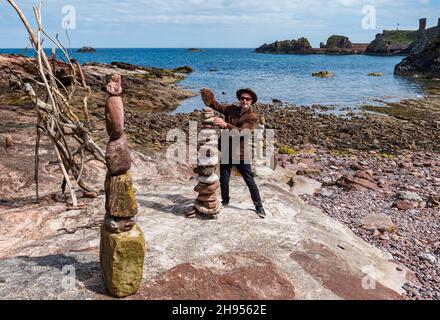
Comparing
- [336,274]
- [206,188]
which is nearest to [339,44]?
[206,188]

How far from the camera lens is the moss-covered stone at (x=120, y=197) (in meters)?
5.31

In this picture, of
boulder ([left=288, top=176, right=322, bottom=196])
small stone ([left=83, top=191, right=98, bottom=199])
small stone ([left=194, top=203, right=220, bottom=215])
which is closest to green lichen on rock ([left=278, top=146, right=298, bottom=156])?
boulder ([left=288, top=176, right=322, bottom=196])

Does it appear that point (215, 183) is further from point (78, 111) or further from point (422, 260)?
point (78, 111)

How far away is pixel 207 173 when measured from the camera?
8.43m

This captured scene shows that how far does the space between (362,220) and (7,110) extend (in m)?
16.6

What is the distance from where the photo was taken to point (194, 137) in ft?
70.4

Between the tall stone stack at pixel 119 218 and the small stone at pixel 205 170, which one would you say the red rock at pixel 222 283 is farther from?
the small stone at pixel 205 170

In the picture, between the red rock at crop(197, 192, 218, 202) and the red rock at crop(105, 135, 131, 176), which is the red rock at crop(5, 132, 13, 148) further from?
the red rock at crop(105, 135, 131, 176)

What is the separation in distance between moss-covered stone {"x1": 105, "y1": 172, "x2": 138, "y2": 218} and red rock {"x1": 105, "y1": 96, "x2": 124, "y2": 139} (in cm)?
60

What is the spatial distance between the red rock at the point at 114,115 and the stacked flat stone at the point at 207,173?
10.1 ft

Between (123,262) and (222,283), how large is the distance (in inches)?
62.9

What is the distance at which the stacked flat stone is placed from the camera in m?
8.16

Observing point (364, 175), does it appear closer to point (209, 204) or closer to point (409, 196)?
point (409, 196)
